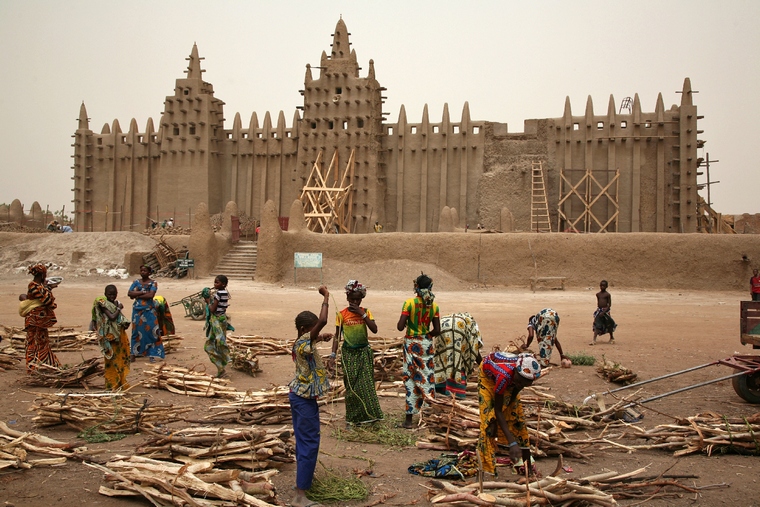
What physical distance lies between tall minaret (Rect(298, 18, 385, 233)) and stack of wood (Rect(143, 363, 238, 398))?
2476 cm

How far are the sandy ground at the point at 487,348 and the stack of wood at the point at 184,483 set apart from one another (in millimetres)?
164

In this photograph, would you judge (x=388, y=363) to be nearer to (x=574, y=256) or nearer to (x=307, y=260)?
(x=307, y=260)

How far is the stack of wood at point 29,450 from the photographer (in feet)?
19.0

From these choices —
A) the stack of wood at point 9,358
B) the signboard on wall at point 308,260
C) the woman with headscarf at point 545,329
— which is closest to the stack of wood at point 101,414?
the stack of wood at point 9,358

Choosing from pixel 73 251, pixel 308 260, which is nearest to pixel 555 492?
pixel 308 260

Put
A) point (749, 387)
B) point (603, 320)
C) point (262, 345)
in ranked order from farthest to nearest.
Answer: point (603, 320) < point (262, 345) < point (749, 387)

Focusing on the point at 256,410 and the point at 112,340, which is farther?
the point at 112,340

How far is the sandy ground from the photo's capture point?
561cm

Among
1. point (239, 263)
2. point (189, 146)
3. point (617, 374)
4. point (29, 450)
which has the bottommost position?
point (29, 450)

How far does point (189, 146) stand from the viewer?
36.3m

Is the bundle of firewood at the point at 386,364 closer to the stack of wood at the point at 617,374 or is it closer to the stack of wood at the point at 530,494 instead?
the stack of wood at the point at 617,374

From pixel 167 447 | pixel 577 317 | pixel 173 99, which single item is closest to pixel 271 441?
pixel 167 447

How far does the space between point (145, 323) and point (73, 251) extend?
21.0 meters

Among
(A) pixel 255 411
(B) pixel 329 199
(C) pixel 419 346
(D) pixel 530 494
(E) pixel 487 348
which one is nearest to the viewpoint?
(D) pixel 530 494
